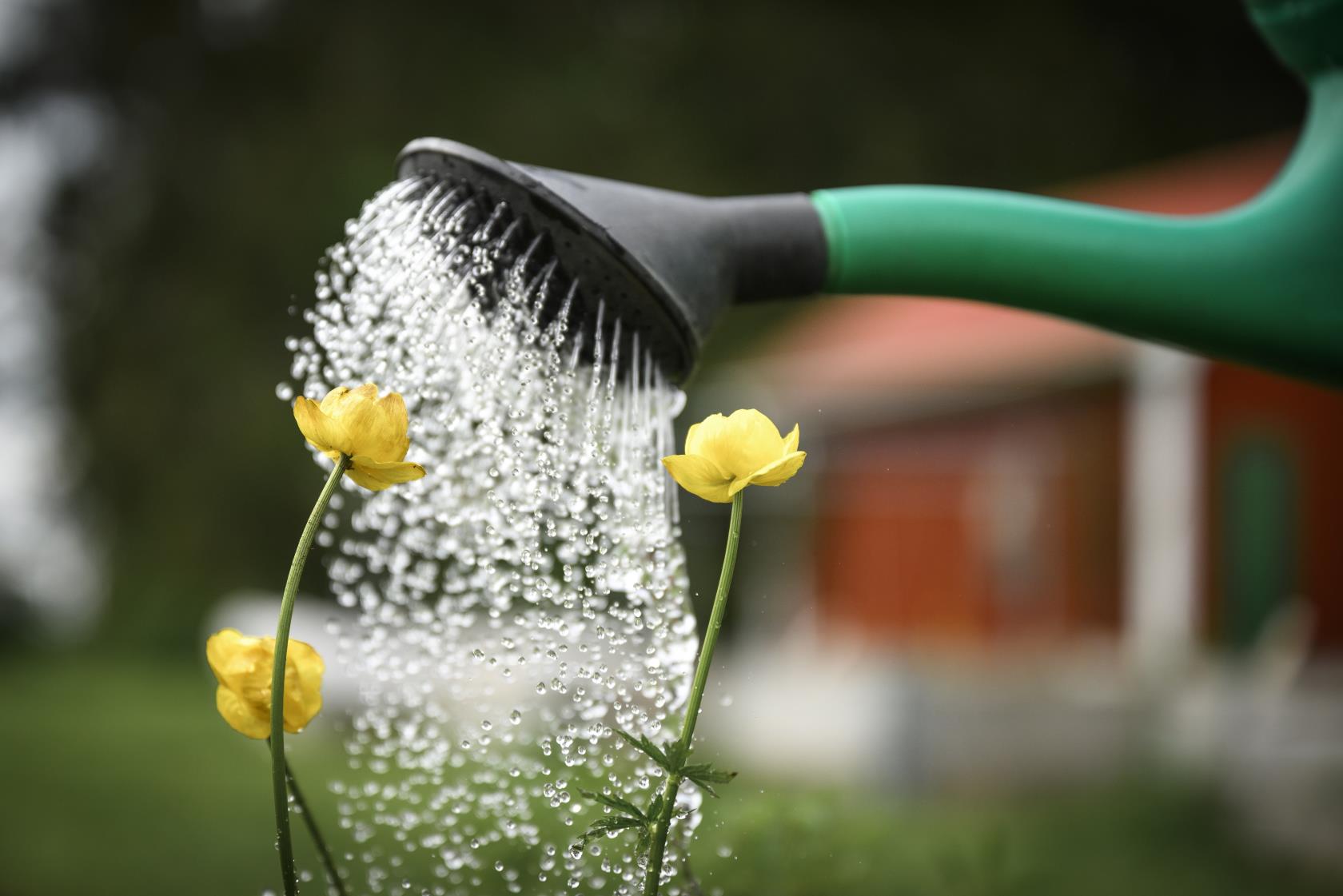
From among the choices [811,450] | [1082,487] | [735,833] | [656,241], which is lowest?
[735,833]

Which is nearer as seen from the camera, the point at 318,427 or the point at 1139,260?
the point at 318,427

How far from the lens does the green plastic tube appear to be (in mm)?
781

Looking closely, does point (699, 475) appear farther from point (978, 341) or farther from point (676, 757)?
point (978, 341)

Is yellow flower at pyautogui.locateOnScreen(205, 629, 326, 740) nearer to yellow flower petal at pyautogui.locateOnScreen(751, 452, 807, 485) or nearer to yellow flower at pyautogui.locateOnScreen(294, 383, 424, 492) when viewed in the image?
yellow flower at pyautogui.locateOnScreen(294, 383, 424, 492)

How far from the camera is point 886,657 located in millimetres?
4723

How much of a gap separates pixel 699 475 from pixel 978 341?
17.7 ft

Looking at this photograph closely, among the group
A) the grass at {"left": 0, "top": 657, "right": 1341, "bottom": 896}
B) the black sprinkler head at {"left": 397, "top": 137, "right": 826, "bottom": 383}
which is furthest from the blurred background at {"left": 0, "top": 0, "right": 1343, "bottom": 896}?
the black sprinkler head at {"left": 397, "top": 137, "right": 826, "bottom": 383}

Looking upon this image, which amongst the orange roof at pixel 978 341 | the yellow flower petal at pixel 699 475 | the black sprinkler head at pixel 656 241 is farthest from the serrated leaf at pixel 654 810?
the orange roof at pixel 978 341

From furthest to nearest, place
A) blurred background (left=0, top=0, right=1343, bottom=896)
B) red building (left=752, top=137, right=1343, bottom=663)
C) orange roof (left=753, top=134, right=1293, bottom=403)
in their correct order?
orange roof (left=753, top=134, right=1293, bottom=403) → red building (left=752, top=137, right=1343, bottom=663) → blurred background (left=0, top=0, right=1343, bottom=896)

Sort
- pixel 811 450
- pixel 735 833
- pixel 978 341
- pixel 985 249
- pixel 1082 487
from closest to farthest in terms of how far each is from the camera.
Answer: pixel 985 249
pixel 735 833
pixel 1082 487
pixel 978 341
pixel 811 450

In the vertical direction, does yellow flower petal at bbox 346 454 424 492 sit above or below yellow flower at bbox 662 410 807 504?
below

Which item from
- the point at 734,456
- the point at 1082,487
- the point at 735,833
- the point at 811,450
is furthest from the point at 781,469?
the point at 811,450

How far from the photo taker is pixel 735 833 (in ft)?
3.28

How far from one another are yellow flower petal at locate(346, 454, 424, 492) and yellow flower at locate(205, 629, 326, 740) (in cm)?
9
